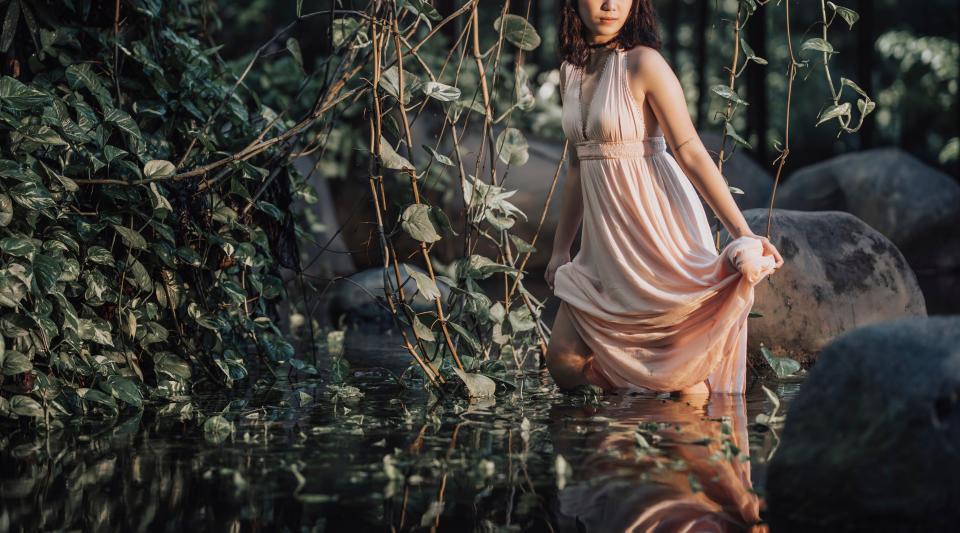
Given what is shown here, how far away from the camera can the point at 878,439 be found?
7.52 ft

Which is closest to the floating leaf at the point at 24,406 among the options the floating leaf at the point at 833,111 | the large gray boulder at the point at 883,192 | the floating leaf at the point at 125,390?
the floating leaf at the point at 125,390

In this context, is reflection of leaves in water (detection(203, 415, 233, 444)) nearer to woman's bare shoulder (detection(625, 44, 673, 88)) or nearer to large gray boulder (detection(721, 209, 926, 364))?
woman's bare shoulder (detection(625, 44, 673, 88))

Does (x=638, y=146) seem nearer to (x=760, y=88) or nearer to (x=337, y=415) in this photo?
(x=337, y=415)

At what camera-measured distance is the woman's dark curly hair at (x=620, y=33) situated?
3.68 meters

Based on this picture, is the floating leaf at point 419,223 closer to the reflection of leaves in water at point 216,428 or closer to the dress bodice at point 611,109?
the dress bodice at point 611,109

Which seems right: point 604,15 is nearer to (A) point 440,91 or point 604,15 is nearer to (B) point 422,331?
(A) point 440,91

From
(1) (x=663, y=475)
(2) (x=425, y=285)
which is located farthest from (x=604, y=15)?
(1) (x=663, y=475)


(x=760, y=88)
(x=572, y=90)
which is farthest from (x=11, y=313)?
(x=760, y=88)

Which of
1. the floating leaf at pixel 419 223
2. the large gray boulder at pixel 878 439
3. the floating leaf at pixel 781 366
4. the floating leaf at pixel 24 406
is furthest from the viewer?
the floating leaf at pixel 781 366

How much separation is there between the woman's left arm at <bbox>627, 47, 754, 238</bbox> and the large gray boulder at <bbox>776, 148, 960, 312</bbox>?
276 inches

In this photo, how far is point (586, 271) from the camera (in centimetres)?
379

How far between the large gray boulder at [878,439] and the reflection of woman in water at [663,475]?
0.42 feet

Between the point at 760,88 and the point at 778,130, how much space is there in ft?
28.8

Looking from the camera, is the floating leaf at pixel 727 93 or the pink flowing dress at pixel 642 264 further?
the floating leaf at pixel 727 93
